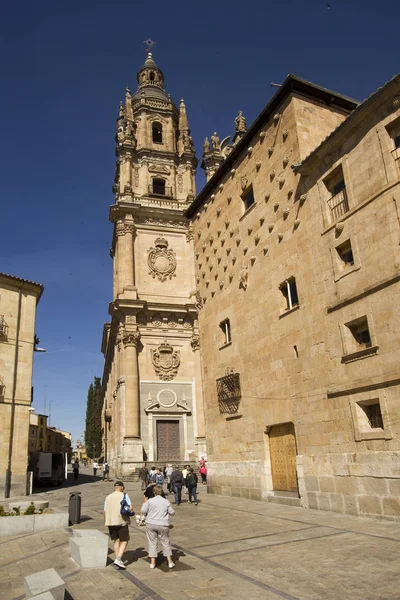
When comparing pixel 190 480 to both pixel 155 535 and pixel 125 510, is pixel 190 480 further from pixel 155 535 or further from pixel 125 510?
pixel 155 535

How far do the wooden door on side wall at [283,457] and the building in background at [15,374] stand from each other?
1461cm

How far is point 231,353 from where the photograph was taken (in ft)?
62.5

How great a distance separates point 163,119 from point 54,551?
45621 mm

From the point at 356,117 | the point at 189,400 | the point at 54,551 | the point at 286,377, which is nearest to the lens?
the point at 54,551

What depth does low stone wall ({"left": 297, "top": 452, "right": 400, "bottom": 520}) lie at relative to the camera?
11.1m

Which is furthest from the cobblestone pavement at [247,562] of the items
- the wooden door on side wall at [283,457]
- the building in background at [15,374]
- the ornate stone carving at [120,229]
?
the ornate stone carving at [120,229]

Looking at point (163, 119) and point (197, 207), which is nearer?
point (197, 207)

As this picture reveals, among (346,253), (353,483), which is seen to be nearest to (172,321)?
(346,253)

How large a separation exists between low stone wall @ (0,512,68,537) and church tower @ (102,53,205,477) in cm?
2094

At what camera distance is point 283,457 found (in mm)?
15594

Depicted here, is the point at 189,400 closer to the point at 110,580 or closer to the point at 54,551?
the point at 54,551

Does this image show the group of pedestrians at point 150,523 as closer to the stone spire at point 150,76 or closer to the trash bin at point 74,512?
the trash bin at point 74,512

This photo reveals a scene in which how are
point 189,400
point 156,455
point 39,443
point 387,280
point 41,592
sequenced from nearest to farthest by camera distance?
point 41,592
point 387,280
point 156,455
point 189,400
point 39,443

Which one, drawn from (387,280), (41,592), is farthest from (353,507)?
(41,592)
